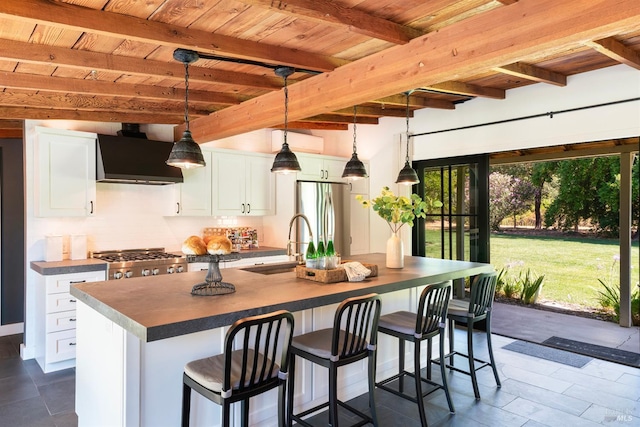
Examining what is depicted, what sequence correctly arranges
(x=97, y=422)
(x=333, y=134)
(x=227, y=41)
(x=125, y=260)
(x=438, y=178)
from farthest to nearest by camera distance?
(x=333, y=134), (x=438, y=178), (x=125, y=260), (x=227, y=41), (x=97, y=422)

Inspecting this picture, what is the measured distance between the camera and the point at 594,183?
7.70 metres

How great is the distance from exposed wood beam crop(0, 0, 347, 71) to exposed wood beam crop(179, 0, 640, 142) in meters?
0.37

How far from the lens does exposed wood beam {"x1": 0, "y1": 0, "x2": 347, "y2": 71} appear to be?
83.0 inches

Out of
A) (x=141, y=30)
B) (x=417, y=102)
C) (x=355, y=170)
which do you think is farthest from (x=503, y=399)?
(x=141, y=30)

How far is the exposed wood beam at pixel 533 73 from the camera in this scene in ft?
11.3

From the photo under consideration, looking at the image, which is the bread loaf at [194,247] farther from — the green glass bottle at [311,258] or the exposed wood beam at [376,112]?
the exposed wood beam at [376,112]

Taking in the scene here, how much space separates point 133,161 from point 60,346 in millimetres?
1953

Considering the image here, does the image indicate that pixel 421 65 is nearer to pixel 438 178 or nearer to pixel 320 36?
pixel 320 36

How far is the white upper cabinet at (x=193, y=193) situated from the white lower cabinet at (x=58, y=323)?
1.34 meters

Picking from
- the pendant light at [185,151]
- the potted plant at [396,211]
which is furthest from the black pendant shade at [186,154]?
the potted plant at [396,211]

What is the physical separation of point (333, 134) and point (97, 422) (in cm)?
518

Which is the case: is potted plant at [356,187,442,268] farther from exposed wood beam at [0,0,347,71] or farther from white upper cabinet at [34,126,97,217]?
white upper cabinet at [34,126,97,217]

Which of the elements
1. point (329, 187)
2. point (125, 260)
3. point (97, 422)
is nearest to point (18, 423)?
point (97, 422)

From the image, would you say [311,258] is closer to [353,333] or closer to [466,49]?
[353,333]
